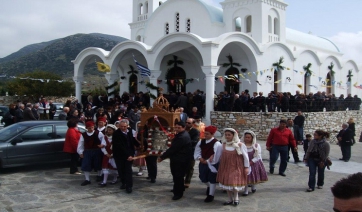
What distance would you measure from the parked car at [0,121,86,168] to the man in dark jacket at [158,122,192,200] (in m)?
4.13

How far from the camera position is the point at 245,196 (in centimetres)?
769

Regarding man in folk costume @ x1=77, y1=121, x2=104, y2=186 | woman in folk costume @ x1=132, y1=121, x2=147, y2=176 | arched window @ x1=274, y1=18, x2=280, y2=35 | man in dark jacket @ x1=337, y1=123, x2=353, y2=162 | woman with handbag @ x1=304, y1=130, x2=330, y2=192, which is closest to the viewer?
woman with handbag @ x1=304, y1=130, x2=330, y2=192

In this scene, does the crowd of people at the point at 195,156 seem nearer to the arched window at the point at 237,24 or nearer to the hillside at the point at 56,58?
the arched window at the point at 237,24

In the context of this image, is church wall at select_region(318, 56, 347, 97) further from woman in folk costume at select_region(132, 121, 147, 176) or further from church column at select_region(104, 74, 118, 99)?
woman in folk costume at select_region(132, 121, 147, 176)

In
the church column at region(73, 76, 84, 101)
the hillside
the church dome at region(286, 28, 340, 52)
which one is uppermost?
the hillside

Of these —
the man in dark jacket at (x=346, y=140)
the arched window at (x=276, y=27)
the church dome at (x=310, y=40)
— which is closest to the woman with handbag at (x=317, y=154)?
the man in dark jacket at (x=346, y=140)

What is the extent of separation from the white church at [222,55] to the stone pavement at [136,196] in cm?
963

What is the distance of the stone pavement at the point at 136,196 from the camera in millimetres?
6852

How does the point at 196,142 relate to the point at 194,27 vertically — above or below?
below

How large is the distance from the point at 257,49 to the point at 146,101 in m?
7.00

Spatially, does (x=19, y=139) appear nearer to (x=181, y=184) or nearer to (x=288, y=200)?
(x=181, y=184)

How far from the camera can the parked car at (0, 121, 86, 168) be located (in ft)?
30.2

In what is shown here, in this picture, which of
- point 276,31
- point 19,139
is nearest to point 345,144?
point 19,139

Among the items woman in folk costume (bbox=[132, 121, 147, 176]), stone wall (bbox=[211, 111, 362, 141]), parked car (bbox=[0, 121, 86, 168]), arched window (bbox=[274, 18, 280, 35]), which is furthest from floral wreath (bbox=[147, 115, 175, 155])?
arched window (bbox=[274, 18, 280, 35])
